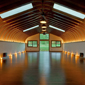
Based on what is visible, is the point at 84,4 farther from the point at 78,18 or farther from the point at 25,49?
the point at 25,49

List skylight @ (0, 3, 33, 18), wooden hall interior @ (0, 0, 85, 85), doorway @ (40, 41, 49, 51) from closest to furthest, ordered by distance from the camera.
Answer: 1. wooden hall interior @ (0, 0, 85, 85)
2. skylight @ (0, 3, 33, 18)
3. doorway @ (40, 41, 49, 51)

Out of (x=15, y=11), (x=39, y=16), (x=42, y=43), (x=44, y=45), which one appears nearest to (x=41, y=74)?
(x=15, y=11)

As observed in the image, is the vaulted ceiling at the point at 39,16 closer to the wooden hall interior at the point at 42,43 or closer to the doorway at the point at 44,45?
the wooden hall interior at the point at 42,43

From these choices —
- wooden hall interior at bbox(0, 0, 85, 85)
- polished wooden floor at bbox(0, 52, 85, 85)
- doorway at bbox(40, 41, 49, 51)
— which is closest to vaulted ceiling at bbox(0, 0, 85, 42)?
wooden hall interior at bbox(0, 0, 85, 85)

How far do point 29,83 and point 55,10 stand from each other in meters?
7.64

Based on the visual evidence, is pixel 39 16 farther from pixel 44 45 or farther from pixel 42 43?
pixel 44 45

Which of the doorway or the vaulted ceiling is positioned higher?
the vaulted ceiling

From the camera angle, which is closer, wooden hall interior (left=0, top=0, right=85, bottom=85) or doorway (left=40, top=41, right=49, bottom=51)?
wooden hall interior (left=0, top=0, right=85, bottom=85)

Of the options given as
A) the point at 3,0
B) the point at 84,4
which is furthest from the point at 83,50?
the point at 3,0

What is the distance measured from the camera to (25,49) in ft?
86.8

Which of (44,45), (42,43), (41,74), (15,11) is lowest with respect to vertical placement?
(41,74)

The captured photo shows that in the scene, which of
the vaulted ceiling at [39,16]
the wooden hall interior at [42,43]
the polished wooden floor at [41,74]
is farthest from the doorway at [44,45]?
the polished wooden floor at [41,74]

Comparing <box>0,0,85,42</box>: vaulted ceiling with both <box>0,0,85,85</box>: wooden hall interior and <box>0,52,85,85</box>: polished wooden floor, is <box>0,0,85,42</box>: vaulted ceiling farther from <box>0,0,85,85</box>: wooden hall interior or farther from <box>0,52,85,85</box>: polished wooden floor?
<box>0,52,85,85</box>: polished wooden floor

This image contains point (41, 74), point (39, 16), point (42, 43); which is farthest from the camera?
point (42, 43)
